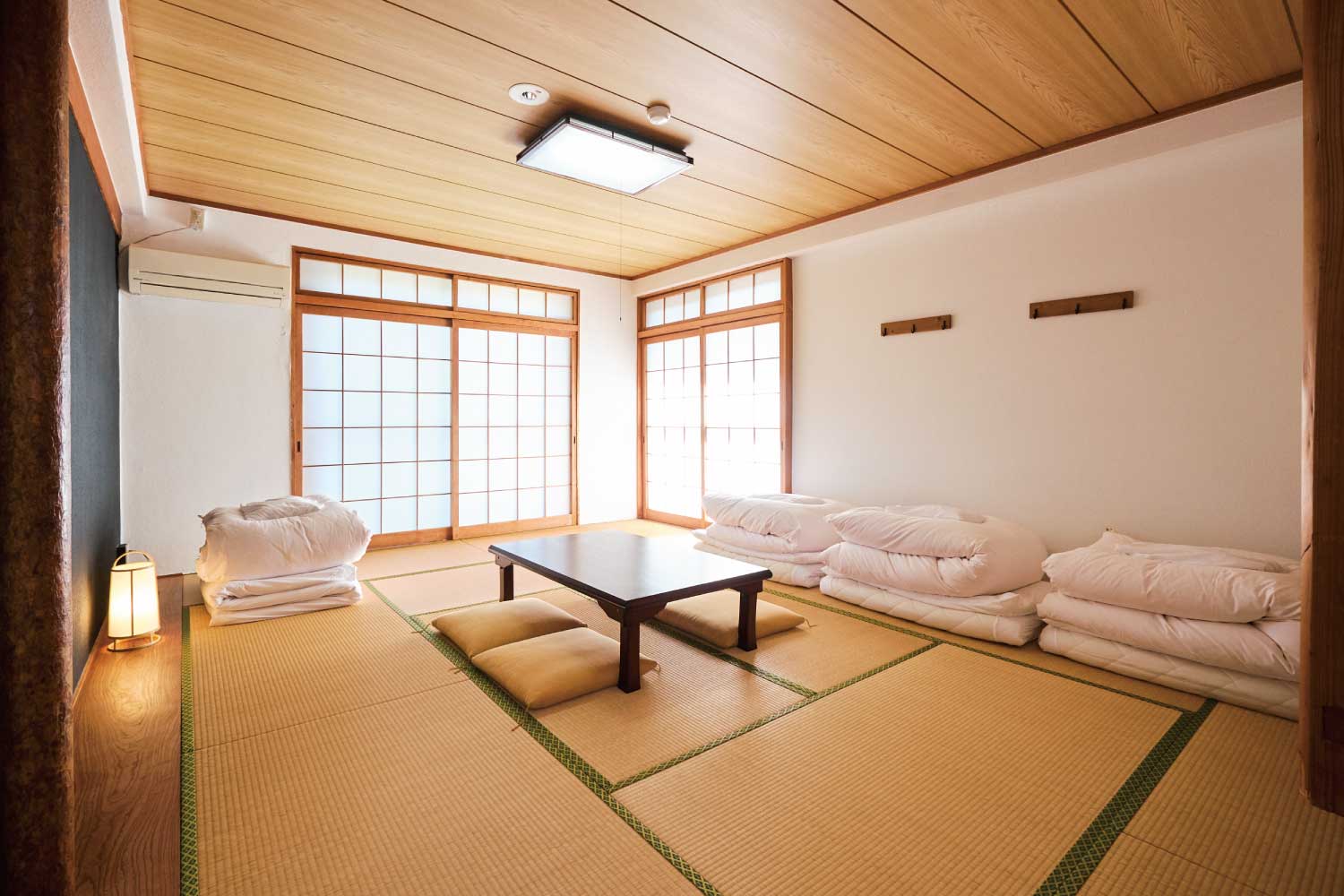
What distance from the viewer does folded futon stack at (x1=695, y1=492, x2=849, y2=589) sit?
4.12m

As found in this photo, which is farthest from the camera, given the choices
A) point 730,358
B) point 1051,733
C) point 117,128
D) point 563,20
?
point 730,358

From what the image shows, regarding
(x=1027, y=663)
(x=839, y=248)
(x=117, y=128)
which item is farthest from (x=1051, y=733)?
(x=117, y=128)

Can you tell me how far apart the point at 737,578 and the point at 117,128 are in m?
3.58

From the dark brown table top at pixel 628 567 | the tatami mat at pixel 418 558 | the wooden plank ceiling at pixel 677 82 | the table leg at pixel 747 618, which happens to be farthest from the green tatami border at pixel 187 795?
the wooden plank ceiling at pixel 677 82

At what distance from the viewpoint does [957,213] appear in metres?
4.05

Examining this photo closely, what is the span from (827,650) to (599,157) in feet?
9.22

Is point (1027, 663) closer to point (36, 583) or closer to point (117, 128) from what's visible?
point (36, 583)

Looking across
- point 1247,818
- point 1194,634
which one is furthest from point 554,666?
point 1194,634

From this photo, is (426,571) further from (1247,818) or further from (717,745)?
(1247,818)

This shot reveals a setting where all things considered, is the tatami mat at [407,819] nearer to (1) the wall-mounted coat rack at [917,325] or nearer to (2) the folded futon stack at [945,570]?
(2) the folded futon stack at [945,570]

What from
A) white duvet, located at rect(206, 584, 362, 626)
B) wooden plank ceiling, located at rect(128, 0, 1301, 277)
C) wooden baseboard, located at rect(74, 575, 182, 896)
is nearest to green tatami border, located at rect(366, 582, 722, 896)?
white duvet, located at rect(206, 584, 362, 626)

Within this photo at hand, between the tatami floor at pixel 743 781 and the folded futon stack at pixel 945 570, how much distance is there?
0.27m

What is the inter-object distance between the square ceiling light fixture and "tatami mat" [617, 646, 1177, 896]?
2824 mm

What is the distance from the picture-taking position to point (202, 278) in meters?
4.36
